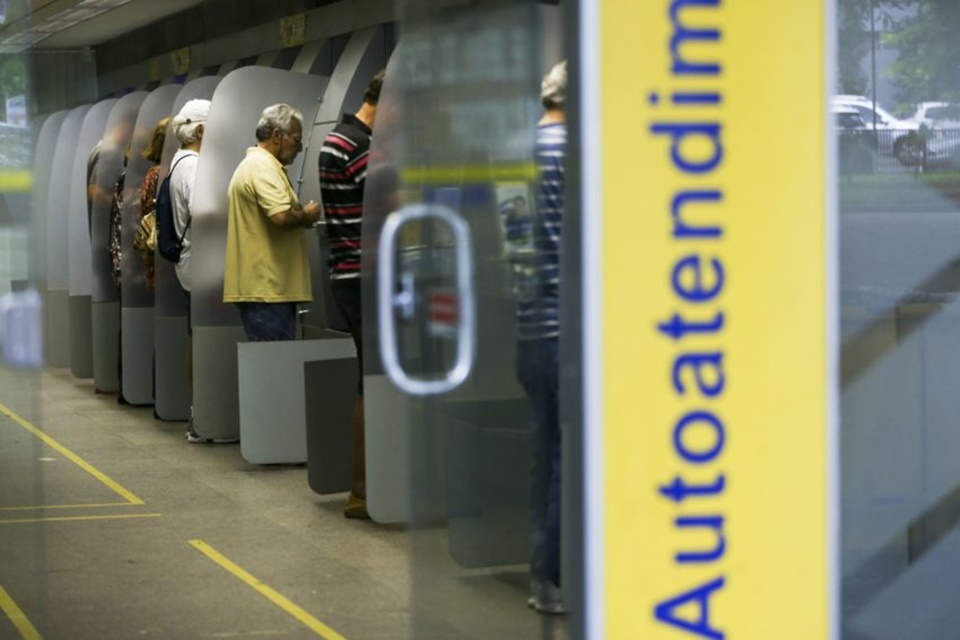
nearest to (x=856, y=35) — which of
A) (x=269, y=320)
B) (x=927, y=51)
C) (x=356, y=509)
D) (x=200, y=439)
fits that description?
(x=927, y=51)

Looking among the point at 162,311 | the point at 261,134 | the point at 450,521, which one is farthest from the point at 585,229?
the point at 162,311

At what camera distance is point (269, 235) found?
27.8ft

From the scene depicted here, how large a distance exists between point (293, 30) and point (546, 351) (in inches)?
291

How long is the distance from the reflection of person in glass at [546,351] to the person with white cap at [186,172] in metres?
6.18

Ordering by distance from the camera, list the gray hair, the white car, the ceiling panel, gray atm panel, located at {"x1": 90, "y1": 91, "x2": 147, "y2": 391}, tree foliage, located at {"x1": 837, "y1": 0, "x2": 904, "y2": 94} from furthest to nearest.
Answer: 1. gray atm panel, located at {"x1": 90, "y1": 91, "x2": 147, "y2": 391}
2. the ceiling panel
3. the gray hair
4. the white car
5. tree foliage, located at {"x1": 837, "y1": 0, "x2": 904, "y2": 94}

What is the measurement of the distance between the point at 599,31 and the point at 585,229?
0.33m

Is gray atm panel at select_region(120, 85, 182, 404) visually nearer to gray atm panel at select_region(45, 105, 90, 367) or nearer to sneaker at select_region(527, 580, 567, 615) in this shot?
gray atm panel at select_region(45, 105, 90, 367)

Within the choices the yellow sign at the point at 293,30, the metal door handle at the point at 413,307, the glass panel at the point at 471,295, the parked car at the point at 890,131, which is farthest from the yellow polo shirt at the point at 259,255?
the metal door handle at the point at 413,307

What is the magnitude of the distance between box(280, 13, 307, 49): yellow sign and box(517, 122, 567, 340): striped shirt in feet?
23.3

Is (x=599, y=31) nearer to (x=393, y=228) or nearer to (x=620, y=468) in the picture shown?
(x=393, y=228)

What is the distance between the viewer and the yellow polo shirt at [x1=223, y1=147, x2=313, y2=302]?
8.41 metres

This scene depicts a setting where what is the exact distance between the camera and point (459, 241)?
3.39 metres

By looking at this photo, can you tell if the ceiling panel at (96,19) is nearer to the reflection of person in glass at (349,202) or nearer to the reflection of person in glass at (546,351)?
the reflection of person in glass at (349,202)

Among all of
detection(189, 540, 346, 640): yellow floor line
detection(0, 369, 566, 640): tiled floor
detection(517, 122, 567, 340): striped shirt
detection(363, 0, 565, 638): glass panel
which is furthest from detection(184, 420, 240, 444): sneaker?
detection(517, 122, 567, 340): striped shirt
